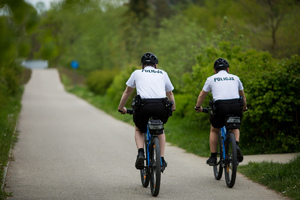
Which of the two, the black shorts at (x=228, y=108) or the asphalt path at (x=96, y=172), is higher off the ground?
the black shorts at (x=228, y=108)

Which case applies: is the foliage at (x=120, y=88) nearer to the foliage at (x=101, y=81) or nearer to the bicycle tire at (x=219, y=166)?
the foliage at (x=101, y=81)

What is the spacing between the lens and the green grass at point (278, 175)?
6.47m

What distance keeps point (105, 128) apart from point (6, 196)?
10.2 metres

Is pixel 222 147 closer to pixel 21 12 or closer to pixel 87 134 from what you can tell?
pixel 21 12

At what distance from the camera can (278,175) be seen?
7.28 meters

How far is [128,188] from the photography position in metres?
6.96

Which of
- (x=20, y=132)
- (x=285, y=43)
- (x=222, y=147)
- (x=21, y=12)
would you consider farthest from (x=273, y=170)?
(x=285, y=43)

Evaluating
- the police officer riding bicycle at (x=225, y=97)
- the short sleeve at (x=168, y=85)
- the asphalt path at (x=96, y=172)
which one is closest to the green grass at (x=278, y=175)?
the asphalt path at (x=96, y=172)

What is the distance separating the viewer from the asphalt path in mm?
6523

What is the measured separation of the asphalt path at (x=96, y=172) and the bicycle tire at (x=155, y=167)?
0.17 m

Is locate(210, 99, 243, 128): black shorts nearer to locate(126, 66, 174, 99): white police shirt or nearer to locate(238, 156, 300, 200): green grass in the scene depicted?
locate(126, 66, 174, 99): white police shirt

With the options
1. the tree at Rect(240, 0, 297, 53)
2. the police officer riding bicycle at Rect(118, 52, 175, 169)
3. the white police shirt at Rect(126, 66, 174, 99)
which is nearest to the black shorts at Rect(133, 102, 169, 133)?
the police officer riding bicycle at Rect(118, 52, 175, 169)

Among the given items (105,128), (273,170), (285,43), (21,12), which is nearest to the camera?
(21,12)

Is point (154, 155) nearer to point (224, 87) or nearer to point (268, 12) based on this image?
point (224, 87)
